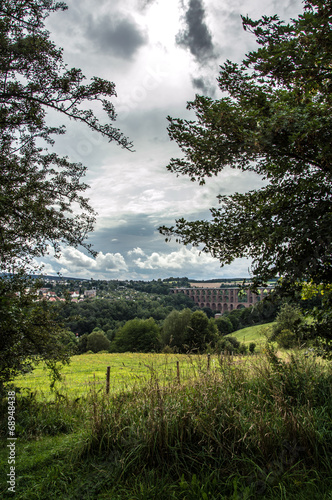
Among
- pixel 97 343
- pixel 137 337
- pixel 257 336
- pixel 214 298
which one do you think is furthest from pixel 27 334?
pixel 214 298

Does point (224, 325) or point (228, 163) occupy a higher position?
point (228, 163)

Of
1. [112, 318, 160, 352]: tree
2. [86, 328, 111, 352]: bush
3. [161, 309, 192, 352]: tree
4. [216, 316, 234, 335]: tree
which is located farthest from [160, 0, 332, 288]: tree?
[216, 316, 234, 335]: tree

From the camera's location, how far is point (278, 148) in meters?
5.04

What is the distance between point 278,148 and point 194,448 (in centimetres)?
479

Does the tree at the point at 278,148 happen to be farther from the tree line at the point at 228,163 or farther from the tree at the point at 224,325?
the tree at the point at 224,325

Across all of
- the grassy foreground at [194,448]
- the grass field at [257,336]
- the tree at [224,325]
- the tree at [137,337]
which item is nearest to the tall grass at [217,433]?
the grassy foreground at [194,448]

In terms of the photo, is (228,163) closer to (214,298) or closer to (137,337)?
(137,337)

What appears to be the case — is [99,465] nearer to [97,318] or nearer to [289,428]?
[289,428]

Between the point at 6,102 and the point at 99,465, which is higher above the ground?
the point at 6,102

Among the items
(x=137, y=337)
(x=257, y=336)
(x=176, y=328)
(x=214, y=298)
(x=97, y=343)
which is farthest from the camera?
(x=214, y=298)

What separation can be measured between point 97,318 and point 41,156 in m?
73.2

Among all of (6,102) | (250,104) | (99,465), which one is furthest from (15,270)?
(250,104)

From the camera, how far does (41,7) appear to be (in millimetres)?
5789

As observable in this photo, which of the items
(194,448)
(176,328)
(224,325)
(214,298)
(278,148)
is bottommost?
(224,325)
